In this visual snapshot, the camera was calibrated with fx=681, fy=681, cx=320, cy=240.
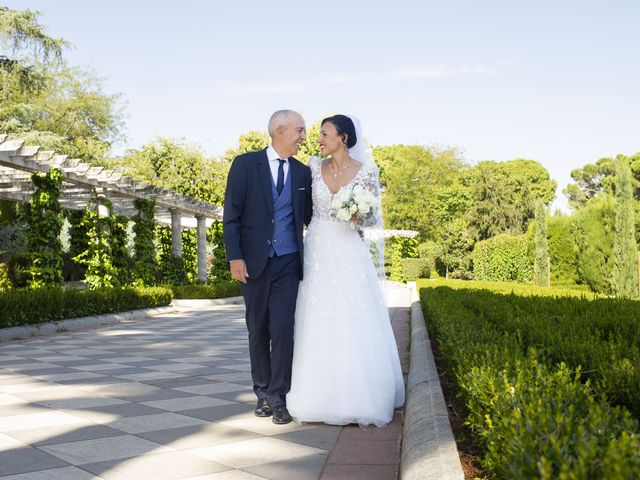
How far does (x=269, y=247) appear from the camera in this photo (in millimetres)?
4469

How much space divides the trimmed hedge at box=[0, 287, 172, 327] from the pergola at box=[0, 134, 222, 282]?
2.70 meters

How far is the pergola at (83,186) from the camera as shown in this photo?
13.0 m

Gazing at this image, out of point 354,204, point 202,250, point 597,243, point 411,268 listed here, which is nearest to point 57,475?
point 354,204

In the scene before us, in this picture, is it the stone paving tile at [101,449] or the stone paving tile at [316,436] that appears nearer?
the stone paving tile at [101,449]

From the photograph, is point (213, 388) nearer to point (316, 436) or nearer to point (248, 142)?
point (316, 436)

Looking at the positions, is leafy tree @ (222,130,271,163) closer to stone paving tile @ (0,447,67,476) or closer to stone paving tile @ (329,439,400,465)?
stone paving tile @ (329,439,400,465)

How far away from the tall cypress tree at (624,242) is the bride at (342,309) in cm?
1619

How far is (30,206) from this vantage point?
14250mm

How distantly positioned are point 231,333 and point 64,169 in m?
6.27

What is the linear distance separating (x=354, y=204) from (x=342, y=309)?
2.29 ft

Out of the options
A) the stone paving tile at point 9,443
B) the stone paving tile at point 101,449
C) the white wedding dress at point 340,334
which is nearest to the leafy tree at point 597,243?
the white wedding dress at point 340,334

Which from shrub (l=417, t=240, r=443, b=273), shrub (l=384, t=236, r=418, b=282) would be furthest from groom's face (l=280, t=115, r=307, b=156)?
shrub (l=417, t=240, r=443, b=273)

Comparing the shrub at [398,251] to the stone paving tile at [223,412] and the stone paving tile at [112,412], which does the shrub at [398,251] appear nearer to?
the stone paving tile at [223,412]

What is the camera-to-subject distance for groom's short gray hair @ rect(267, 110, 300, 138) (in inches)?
184
